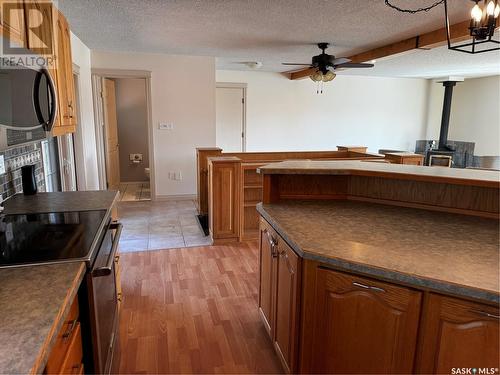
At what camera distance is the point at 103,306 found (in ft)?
4.81

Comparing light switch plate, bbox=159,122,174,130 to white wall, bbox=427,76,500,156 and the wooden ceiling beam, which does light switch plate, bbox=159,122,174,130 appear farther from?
white wall, bbox=427,76,500,156

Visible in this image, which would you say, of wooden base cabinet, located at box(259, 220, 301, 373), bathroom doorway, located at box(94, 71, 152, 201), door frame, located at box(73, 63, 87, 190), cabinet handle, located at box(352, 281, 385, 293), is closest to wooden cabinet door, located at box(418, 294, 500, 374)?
cabinet handle, located at box(352, 281, 385, 293)

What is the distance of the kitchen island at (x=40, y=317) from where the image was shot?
755 millimetres

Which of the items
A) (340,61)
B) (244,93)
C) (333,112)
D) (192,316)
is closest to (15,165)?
(192,316)

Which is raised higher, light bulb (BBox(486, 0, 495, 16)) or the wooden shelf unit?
light bulb (BBox(486, 0, 495, 16))

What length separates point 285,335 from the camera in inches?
64.8

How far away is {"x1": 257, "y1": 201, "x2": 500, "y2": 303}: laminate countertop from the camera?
3.77 feet

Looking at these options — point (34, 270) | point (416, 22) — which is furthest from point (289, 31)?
point (34, 270)

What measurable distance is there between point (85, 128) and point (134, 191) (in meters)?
2.07

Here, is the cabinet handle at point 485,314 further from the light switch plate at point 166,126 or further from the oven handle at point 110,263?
the light switch plate at point 166,126

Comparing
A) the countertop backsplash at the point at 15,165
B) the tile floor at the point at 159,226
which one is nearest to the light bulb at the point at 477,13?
the countertop backsplash at the point at 15,165

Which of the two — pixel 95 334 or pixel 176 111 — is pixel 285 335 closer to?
pixel 95 334

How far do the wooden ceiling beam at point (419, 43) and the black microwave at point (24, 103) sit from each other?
3812mm

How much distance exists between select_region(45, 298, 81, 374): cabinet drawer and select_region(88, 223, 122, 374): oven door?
95 mm
